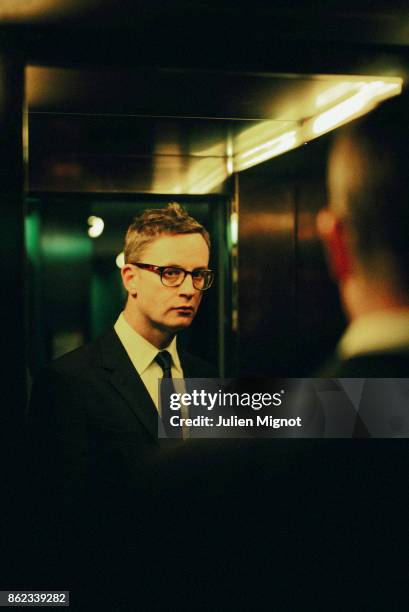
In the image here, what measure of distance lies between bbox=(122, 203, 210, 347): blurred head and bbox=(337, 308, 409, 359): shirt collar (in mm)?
835

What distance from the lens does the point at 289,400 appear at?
3707 mm

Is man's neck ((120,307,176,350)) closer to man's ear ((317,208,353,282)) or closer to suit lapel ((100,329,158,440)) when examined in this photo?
suit lapel ((100,329,158,440))

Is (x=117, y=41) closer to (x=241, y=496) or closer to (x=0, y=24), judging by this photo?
(x=0, y=24)

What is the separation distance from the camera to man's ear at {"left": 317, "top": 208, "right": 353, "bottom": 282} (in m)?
3.79

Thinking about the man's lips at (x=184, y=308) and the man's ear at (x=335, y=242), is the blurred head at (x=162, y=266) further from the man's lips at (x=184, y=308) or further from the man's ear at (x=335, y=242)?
the man's ear at (x=335, y=242)

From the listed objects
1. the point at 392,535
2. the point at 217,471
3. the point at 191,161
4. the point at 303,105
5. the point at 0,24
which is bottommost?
the point at 392,535

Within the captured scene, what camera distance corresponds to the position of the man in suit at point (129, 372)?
11.7ft

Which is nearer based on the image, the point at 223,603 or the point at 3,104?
the point at 3,104

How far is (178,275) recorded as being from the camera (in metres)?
3.68

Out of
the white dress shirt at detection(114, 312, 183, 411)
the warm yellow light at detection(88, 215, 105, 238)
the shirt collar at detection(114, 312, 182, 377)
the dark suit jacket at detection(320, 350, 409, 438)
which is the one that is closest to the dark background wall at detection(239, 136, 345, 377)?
the dark suit jacket at detection(320, 350, 409, 438)

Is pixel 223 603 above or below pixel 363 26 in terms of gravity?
below

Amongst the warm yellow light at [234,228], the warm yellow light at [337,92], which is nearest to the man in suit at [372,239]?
the warm yellow light at [337,92]

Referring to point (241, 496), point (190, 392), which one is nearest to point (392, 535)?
point (241, 496)

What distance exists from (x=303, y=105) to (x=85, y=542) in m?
2.54
